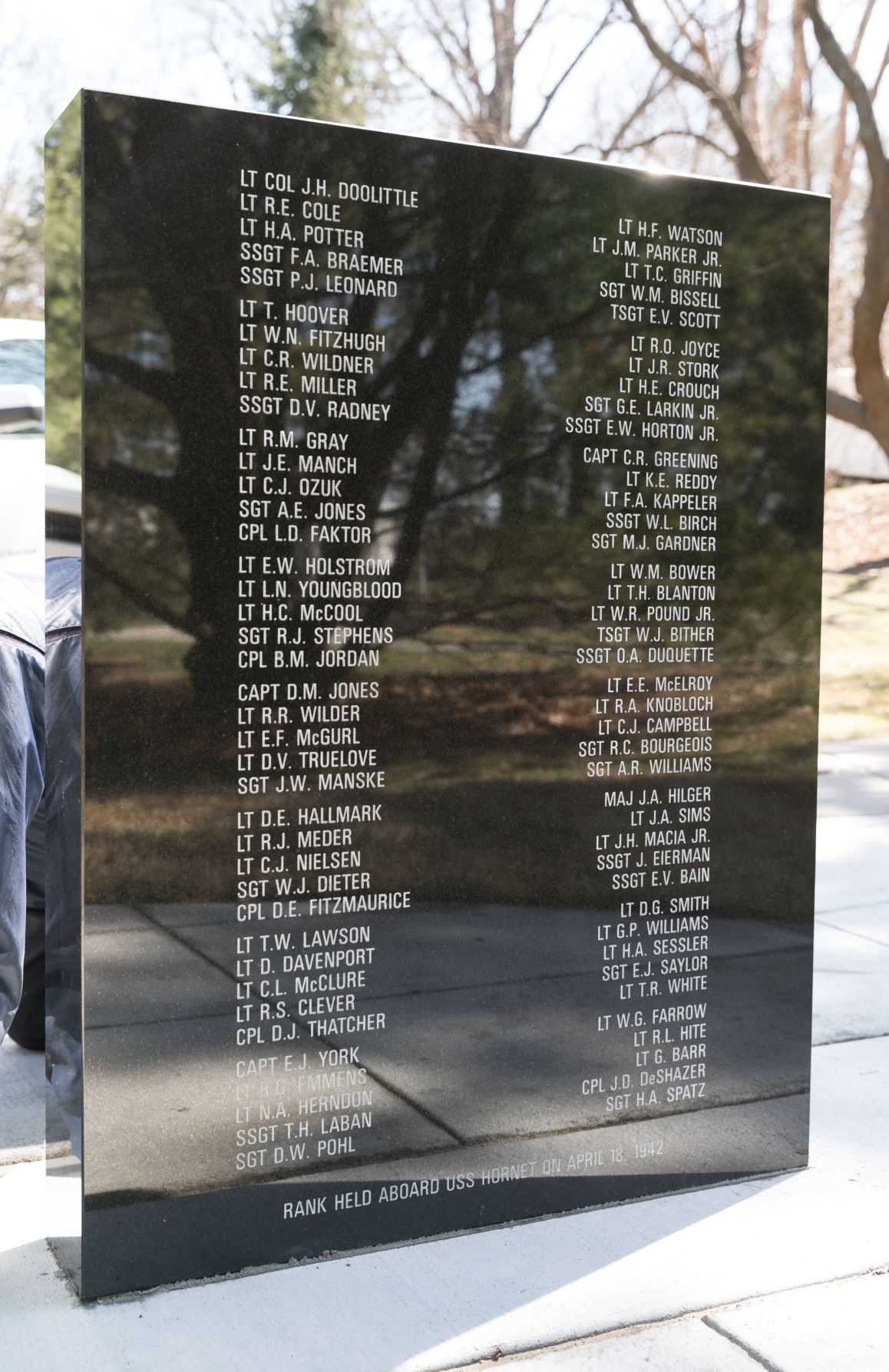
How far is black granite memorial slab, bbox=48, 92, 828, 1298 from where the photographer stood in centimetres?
293

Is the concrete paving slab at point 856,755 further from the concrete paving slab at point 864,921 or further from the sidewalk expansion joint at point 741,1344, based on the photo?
the sidewalk expansion joint at point 741,1344

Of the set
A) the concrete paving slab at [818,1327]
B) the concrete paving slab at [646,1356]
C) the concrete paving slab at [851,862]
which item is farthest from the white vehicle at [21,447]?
the concrete paving slab at [851,862]

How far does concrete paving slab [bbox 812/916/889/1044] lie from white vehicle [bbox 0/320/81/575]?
330cm

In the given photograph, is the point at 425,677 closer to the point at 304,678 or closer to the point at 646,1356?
the point at 304,678

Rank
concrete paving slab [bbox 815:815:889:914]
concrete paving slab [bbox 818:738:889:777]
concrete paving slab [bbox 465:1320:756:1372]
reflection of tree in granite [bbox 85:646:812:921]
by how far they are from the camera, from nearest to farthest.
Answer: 1. concrete paving slab [bbox 465:1320:756:1372]
2. reflection of tree in granite [bbox 85:646:812:921]
3. concrete paving slab [bbox 815:815:889:914]
4. concrete paving slab [bbox 818:738:889:777]

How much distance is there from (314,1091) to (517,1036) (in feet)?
1.70

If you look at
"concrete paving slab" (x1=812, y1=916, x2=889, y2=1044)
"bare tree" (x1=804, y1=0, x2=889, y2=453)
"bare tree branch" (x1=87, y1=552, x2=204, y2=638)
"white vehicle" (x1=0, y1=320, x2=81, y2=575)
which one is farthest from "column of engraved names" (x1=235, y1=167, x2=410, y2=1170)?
"bare tree" (x1=804, y1=0, x2=889, y2=453)

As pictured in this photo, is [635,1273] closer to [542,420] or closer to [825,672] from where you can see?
[542,420]

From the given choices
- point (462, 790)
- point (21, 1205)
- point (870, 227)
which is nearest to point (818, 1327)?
point (462, 790)

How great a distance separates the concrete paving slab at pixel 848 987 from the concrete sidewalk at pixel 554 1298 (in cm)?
102

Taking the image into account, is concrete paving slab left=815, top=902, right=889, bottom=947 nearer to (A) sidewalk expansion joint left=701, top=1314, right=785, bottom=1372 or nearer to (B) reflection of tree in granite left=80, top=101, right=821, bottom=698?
(B) reflection of tree in granite left=80, top=101, right=821, bottom=698

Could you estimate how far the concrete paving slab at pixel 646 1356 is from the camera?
2.72 m

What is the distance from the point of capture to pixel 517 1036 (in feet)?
11.1

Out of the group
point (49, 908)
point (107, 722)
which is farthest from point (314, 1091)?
point (107, 722)
